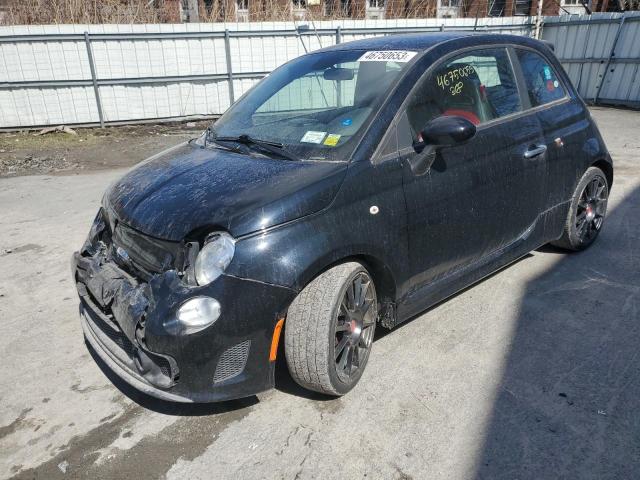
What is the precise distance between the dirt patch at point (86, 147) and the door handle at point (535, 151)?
7218 mm

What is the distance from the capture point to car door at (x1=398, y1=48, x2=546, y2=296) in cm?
297

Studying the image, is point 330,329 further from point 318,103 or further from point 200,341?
point 318,103

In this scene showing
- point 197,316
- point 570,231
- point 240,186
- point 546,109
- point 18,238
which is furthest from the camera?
point 18,238

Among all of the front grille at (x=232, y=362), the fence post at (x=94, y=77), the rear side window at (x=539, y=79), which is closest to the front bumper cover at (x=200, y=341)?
the front grille at (x=232, y=362)

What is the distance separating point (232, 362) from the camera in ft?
7.86

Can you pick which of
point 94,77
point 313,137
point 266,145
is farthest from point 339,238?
point 94,77

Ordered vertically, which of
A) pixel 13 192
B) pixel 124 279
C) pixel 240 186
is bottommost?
pixel 13 192

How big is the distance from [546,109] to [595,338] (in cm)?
169

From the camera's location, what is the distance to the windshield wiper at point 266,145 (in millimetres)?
2928

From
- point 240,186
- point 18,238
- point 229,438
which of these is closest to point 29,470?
point 229,438

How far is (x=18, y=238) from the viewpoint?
17.9 ft

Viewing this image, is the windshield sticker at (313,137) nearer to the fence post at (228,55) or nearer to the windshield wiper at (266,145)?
the windshield wiper at (266,145)

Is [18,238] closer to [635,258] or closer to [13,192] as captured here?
[13,192]

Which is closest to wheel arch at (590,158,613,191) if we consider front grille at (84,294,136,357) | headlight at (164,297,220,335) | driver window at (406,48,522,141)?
driver window at (406,48,522,141)
